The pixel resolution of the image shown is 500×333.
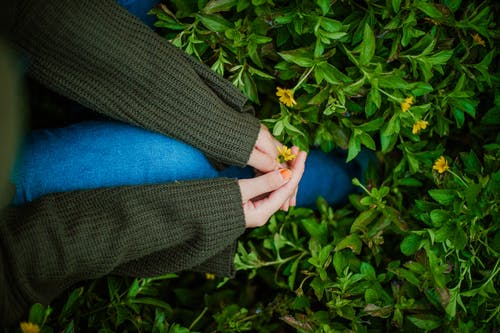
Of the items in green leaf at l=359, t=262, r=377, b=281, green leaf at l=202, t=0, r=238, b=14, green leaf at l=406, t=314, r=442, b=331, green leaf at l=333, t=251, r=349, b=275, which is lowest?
green leaf at l=406, t=314, r=442, b=331

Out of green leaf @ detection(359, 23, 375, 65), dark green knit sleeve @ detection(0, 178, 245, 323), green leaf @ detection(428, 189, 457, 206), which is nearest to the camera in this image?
dark green knit sleeve @ detection(0, 178, 245, 323)

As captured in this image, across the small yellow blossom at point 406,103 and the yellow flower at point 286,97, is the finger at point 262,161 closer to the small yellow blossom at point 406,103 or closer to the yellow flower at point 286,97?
the yellow flower at point 286,97

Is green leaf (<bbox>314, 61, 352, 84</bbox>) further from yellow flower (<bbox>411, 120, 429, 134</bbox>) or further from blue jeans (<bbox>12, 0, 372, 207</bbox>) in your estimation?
blue jeans (<bbox>12, 0, 372, 207</bbox>)

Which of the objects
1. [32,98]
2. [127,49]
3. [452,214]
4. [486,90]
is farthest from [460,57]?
[32,98]

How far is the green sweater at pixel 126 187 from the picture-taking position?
1.01 metres

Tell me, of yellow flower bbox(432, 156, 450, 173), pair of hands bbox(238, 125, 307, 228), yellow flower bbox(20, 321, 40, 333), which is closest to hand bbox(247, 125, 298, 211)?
pair of hands bbox(238, 125, 307, 228)

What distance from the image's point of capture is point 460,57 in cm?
129

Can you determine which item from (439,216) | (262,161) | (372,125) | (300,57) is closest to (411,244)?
(439,216)

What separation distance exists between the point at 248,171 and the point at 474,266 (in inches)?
24.0

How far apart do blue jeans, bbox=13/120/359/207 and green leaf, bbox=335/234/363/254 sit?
0.37m

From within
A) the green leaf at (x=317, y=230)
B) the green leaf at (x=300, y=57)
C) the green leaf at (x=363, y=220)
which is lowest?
the green leaf at (x=317, y=230)

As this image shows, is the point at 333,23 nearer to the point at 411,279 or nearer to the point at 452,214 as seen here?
the point at 452,214

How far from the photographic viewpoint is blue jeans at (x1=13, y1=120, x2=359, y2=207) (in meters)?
1.13

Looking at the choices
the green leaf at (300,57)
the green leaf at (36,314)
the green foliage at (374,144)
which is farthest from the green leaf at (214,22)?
the green leaf at (36,314)
